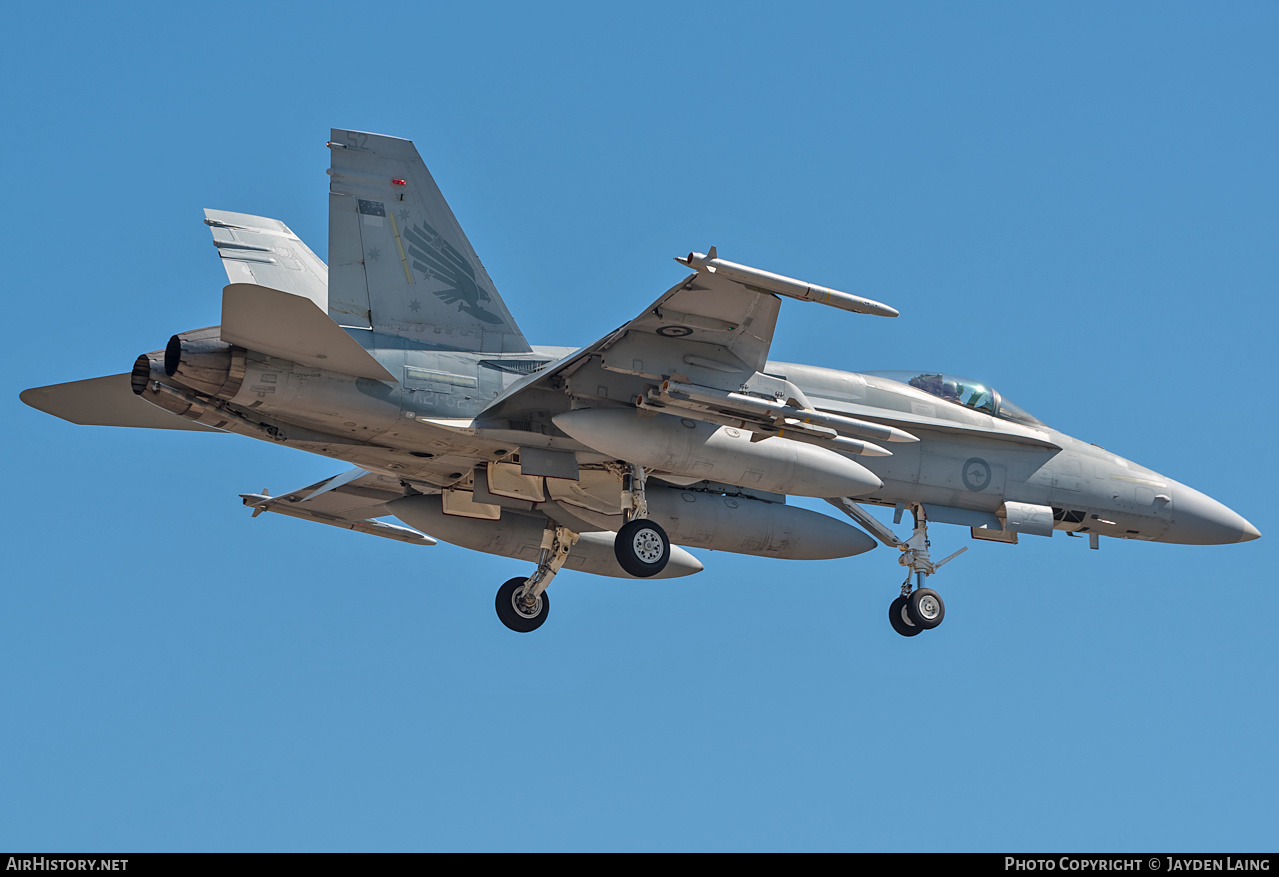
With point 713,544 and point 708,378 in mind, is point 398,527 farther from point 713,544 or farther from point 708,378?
point 708,378

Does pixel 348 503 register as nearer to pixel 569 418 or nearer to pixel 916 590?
pixel 569 418

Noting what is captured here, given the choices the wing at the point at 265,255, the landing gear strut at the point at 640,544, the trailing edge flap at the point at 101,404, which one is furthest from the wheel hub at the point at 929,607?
the trailing edge flap at the point at 101,404

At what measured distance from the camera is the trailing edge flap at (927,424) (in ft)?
58.9

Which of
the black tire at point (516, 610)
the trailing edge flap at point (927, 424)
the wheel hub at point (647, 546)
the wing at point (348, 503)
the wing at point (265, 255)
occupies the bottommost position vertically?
the black tire at point (516, 610)

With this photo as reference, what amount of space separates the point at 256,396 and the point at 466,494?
4.56 m

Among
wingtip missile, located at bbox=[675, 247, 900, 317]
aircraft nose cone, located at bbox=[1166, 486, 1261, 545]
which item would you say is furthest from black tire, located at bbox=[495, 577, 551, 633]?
aircraft nose cone, located at bbox=[1166, 486, 1261, 545]

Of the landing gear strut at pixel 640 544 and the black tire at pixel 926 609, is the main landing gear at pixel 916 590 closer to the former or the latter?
the black tire at pixel 926 609

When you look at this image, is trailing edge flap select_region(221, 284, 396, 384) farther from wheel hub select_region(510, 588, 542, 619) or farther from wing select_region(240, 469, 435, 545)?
wheel hub select_region(510, 588, 542, 619)

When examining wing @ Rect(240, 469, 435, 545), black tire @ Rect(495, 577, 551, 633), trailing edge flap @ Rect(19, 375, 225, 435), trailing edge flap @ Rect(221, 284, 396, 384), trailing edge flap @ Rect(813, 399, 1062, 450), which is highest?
trailing edge flap @ Rect(813, 399, 1062, 450)

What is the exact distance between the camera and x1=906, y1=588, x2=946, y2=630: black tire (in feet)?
62.1

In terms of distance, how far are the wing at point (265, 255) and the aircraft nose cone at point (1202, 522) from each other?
11745 millimetres

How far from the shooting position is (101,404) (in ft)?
54.1

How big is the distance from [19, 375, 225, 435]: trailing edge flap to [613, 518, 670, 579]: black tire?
5121 mm

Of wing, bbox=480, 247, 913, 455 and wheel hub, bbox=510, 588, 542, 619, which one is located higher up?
wing, bbox=480, 247, 913, 455
